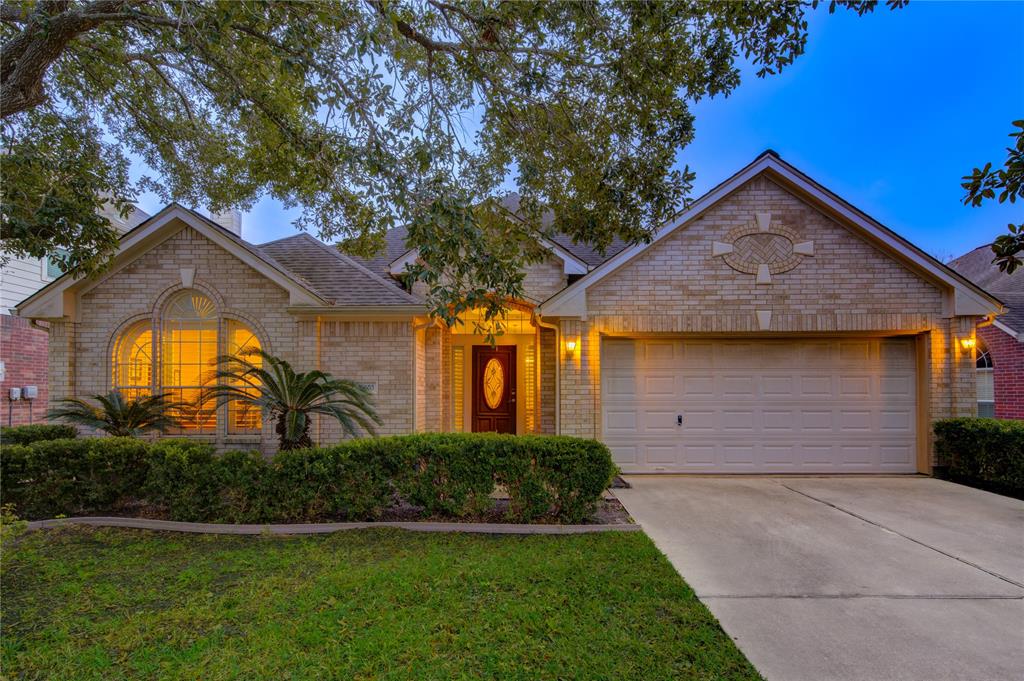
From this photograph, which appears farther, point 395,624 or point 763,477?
point 763,477

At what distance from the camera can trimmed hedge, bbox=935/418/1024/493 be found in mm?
7203

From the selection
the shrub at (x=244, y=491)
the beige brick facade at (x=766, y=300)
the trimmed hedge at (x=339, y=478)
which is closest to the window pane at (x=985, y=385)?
the beige brick facade at (x=766, y=300)

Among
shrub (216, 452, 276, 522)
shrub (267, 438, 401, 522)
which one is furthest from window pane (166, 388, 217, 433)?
shrub (267, 438, 401, 522)

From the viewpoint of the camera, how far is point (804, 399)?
8.85m

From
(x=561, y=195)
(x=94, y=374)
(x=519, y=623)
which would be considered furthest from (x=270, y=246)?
(x=519, y=623)

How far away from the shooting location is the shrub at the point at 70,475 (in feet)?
19.2

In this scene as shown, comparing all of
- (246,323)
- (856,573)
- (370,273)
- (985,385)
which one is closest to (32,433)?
(246,323)

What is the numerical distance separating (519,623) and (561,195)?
15.6ft

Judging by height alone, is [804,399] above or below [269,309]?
below

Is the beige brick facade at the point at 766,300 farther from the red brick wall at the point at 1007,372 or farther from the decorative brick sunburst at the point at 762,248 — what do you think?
the red brick wall at the point at 1007,372

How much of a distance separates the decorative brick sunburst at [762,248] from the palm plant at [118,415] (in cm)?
944

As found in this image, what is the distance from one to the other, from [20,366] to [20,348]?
439 mm

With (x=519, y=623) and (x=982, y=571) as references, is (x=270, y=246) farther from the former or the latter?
(x=982, y=571)

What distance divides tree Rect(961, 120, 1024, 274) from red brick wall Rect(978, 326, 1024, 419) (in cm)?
1266
